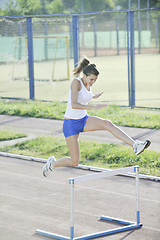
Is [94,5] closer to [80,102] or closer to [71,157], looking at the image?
[71,157]

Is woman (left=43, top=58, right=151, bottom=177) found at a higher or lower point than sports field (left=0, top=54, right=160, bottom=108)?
lower

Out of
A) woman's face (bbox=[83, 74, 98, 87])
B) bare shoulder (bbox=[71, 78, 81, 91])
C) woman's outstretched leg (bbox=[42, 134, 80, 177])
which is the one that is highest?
woman's face (bbox=[83, 74, 98, 87])

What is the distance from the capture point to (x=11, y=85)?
23.9 metres

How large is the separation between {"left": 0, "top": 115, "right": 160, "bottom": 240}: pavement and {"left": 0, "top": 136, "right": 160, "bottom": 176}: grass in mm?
577

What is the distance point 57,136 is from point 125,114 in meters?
2.76

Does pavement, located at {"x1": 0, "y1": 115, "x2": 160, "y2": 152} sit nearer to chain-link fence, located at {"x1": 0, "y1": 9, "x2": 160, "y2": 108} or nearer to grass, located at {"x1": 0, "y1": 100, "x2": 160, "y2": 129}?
grass, located at {"x1": 0, "y1": 100, "x2": 160, "y2": 129}

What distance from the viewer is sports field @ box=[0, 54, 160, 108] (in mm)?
19042

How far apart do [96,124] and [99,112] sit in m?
7.45

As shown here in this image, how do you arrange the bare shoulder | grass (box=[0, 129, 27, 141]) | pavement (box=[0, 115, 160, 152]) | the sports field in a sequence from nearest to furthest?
the bare shoulder
pavement (box=[0, 115, 160, 152])
grass (box=[0, 129, 27, 141])
the sports field

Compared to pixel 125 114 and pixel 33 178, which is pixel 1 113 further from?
pixel 33 178

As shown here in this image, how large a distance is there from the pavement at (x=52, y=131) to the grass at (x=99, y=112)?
35 centimetres

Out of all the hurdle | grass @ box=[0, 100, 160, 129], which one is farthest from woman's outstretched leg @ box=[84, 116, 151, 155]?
grass @ box=[0, 100, 160, 129]

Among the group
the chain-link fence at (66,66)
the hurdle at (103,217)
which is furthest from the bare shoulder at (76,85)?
the chain-link fence at (66,66)

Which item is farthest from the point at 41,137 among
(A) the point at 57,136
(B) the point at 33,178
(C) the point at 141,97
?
(C) the point at 141,97
